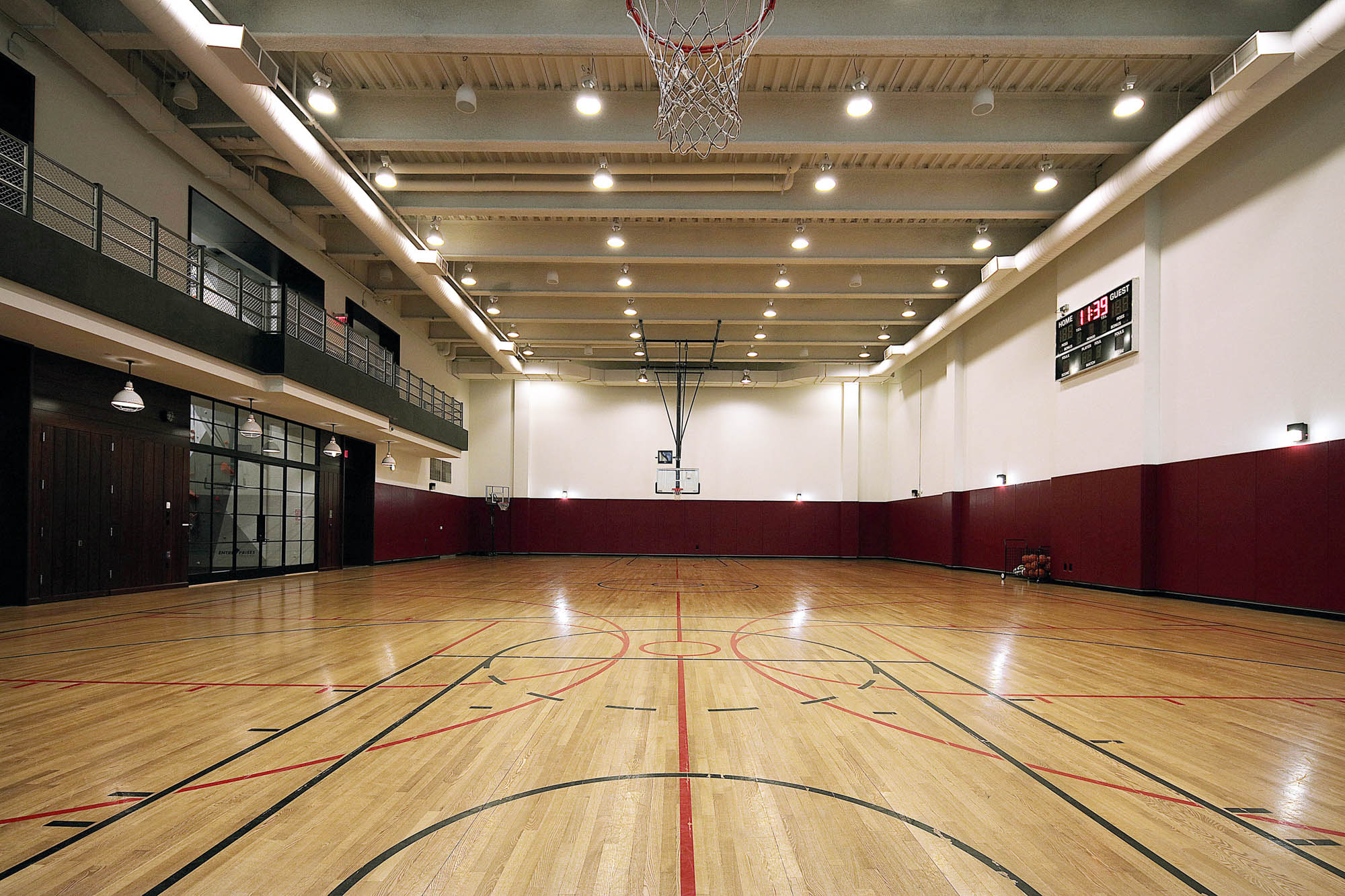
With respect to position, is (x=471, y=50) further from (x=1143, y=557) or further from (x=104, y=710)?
(x=1143, y=557)

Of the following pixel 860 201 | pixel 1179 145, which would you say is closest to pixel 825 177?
pixel 860 201

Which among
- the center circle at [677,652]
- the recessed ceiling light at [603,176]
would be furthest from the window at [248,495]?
the center circle at [677,652]

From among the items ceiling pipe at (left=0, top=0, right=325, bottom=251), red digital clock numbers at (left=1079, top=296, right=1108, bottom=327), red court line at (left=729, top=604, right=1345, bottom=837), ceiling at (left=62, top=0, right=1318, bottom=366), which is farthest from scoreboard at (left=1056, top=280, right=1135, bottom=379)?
ceiling pipe at (left=0, top=0, right=325, bottom=251)

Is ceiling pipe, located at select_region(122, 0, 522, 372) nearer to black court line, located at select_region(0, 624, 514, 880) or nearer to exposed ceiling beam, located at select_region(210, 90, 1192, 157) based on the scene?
exposed ceiling beam, located at select_region(210, 90, 1192, 157)

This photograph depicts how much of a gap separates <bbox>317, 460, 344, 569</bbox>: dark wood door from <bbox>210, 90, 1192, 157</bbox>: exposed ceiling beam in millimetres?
9877

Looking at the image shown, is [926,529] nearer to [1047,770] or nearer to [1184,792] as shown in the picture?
[1047,770]

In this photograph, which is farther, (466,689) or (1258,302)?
(1258,302)

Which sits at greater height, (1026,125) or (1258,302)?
(1026,125)

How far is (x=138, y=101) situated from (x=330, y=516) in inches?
410

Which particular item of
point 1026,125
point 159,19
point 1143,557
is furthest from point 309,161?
point 1143,557

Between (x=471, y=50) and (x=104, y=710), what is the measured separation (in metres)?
7.28

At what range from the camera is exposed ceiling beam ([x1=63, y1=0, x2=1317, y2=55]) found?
24.6ft

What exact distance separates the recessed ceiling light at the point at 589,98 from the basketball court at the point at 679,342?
0.13ft

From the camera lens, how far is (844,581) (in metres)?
16.0
